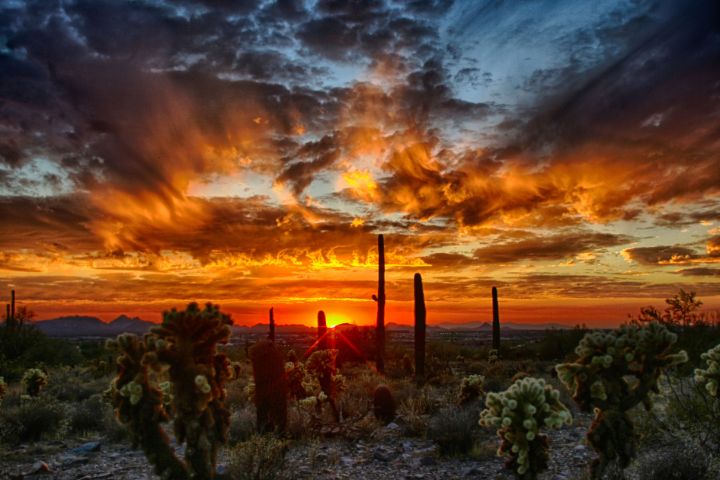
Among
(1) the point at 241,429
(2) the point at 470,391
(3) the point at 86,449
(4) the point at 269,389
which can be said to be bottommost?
(3) the point at 86,449

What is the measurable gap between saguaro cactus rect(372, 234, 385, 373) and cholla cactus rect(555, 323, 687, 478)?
54.9ft

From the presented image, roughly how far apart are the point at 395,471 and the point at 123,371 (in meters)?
4.99

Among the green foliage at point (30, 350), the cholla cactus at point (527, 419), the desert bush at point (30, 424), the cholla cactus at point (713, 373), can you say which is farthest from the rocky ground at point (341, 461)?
the green foliage at point (30, 350)

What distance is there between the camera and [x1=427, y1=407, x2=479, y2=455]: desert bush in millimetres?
9367

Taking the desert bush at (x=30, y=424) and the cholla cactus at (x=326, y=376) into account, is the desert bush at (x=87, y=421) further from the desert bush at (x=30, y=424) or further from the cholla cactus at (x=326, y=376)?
the cholla cactus at (x=326, y=376)

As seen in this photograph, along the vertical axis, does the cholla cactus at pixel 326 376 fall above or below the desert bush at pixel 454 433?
above

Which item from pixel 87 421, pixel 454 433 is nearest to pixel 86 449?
pixel 87 421

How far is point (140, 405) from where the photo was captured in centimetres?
501

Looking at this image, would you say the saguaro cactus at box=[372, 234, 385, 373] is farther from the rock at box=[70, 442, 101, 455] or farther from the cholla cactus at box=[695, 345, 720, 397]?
the cholla cactus at box=[695, 345, 720, 397]

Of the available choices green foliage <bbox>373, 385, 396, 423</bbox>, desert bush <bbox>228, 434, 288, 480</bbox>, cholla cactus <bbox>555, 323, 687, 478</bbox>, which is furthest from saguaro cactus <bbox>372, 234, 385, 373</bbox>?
cholla cactus <bbox>555, 323, 687, 478</bbox>

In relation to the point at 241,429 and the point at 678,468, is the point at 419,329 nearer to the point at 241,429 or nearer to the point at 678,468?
the point at 241,429

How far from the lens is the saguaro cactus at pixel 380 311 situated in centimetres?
2245

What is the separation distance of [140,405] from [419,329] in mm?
18553

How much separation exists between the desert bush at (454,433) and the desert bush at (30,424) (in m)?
7.55
